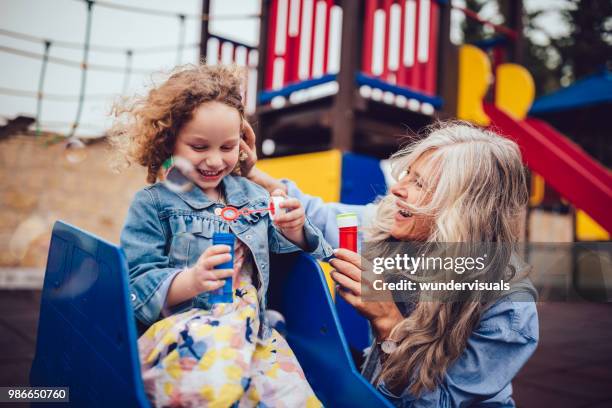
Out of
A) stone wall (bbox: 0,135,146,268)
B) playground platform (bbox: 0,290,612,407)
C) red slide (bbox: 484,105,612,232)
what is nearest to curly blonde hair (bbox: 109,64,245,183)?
playground platform (bbox: 0,290,612,407)

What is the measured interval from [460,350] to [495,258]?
187 mm

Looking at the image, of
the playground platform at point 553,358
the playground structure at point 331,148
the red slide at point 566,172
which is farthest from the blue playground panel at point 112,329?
the red slide at point 566,172

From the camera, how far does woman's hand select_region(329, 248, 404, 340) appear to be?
36.0 inches

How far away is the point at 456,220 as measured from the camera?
0.91 meters

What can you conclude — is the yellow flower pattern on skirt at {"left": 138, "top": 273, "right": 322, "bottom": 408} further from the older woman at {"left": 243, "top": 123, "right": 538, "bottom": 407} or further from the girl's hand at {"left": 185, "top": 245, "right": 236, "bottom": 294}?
the older woman at {"left": 243, "top": 123, "right": 538, "bottom": 407}

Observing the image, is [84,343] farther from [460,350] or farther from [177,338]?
[460,350]

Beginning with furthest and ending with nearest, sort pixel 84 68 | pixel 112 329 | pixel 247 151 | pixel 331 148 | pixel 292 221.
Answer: pixel 84 68, pixel 331 148, pixel 247 151, pixel 292 221, pixel 112 329

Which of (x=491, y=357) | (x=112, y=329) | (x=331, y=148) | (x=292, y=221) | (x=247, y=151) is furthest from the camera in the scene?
(x=331, y=148)

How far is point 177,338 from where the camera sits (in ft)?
2.46

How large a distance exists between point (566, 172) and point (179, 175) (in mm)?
2603

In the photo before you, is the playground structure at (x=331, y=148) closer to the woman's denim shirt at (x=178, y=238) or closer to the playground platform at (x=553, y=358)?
the woman's denim shirt at (x=178, y=238)

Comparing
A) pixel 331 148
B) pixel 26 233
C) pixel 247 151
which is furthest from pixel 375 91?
pixel 26 233

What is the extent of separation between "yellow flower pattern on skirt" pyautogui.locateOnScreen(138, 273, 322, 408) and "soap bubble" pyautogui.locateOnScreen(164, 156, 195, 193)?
0.77 ft

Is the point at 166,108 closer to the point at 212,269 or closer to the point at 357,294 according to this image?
the point at 212,269
